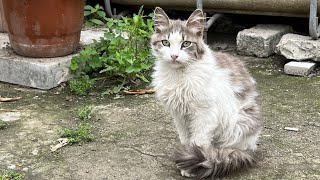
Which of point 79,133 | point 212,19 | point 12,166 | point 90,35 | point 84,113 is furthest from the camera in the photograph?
point 212,19

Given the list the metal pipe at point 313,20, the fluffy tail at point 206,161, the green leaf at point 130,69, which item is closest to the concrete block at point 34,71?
the green leaf at point 130,69

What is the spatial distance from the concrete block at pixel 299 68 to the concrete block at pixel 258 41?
46cm

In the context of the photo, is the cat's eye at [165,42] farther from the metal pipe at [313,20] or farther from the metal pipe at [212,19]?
the metal pipe at [212,19]

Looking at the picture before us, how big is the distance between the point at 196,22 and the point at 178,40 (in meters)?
0.17

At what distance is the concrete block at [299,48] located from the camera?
507 centimetres

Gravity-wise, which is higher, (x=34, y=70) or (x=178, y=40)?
(x=178, y=40)

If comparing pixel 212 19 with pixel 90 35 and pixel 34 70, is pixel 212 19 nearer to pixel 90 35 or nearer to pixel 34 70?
pixel 90 35

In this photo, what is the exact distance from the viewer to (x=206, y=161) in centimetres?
303

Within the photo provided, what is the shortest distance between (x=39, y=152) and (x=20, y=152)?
0.13m

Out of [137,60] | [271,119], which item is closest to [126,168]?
[271,119]

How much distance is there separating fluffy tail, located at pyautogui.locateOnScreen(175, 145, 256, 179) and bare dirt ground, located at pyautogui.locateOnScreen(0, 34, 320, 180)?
10cm

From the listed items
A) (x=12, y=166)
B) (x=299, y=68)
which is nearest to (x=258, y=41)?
(x=299, y=68)

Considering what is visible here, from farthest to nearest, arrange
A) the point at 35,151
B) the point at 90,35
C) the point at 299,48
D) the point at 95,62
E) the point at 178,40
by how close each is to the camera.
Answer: the point at 90,35
the point at 299,48
the point at 95,62
the point at 35,151
the point at 178,40

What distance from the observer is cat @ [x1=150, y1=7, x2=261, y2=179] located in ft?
10.1
